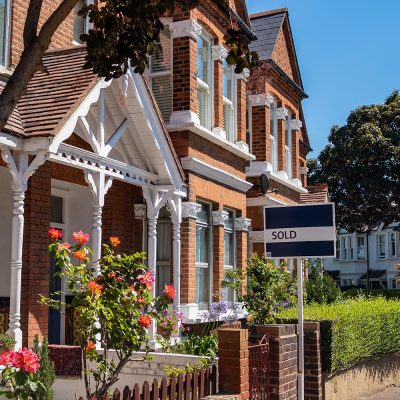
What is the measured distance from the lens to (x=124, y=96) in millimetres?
10617

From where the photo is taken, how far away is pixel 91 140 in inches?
390

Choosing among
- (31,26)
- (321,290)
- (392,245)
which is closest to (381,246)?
(392,245)

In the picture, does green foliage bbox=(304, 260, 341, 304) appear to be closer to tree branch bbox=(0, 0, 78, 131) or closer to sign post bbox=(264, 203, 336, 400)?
sign post bbox=(264, 203, 336, 400)

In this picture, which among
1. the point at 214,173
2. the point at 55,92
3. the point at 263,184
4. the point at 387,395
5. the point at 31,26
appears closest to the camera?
the point at 31,26

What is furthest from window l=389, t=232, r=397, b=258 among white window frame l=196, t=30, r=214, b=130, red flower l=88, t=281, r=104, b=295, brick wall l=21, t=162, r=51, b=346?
red flower l=88, t=281, r=104, b=295

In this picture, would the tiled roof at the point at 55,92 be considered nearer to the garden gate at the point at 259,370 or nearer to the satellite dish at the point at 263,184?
the garden gate at the point at 259,370

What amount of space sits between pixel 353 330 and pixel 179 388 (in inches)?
245

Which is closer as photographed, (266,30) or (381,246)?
(266,30)

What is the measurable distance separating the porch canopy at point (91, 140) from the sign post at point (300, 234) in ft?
7.54

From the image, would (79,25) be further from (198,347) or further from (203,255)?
(198,347)

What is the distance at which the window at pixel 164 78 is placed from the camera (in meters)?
13.6

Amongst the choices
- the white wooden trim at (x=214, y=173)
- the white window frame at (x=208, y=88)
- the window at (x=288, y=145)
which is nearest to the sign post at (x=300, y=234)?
the white wooden trim at (x=214, y=173)

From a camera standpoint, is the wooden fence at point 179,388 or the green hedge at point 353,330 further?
the green hedge at point 353,330

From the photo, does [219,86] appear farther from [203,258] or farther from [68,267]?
[68,267]
